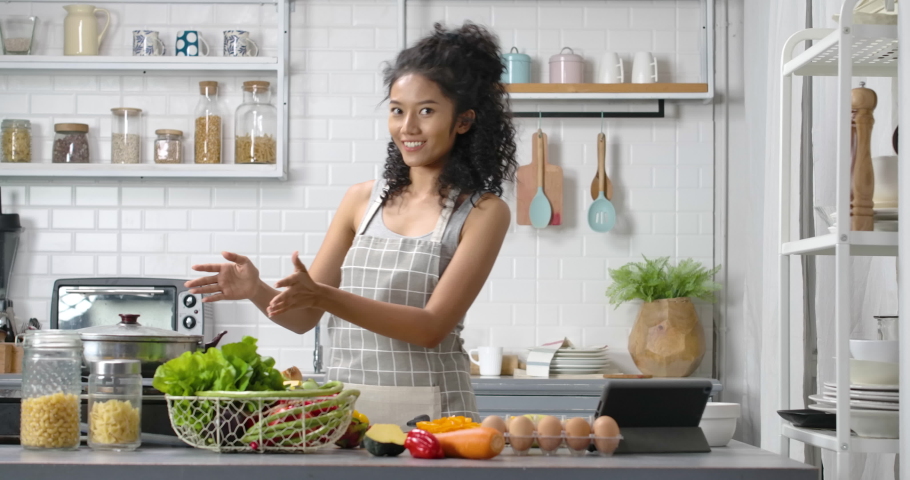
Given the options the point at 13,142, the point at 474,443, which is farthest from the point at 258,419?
the point at 13,142

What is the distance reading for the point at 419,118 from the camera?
1882 millimetres

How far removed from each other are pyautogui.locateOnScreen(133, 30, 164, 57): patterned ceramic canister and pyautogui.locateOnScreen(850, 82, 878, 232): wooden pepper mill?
9.51ft

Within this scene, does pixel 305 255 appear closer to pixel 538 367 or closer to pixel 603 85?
pixel 538 367

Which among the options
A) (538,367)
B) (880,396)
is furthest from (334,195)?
(880,396)

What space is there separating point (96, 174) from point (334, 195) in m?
0.96

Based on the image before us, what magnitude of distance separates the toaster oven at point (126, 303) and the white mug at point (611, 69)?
188cm

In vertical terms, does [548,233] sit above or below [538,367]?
above

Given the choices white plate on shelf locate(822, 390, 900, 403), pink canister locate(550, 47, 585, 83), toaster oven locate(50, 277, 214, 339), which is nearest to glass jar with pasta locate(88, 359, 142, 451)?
white plate on shelf locate(822, 390, 900, 403)

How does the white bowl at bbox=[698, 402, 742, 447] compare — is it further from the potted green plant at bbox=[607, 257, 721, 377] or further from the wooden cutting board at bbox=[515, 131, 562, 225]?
the wooden cutting board at bbox=[515, 131, 562, 225]

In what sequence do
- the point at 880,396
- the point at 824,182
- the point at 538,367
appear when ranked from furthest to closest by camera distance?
1. the point at 538,367
2. the point at 824,182
3. the point at 880,396

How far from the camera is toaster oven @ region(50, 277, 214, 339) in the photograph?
365cm

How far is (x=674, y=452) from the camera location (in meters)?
1.40

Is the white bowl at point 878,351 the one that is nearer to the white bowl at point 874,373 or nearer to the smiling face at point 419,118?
the white bowl at point 874,373

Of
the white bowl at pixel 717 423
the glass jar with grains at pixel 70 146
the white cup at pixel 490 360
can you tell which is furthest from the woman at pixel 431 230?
the glass jar with grains at pixel 70 146
